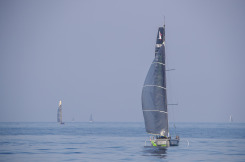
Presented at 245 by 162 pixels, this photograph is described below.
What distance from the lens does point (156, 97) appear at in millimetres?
72125

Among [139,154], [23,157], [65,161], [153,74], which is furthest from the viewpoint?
[153,74]

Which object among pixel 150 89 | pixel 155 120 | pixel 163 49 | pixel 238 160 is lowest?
pixel 238 160

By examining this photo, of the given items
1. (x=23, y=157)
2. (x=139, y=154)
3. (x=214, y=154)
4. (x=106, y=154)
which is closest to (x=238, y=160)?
(x=214, y=154)

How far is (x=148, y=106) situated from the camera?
72.9 metres

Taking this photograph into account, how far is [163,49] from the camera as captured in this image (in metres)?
74.1

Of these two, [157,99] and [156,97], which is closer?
[156,97]

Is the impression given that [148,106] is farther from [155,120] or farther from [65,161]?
[65,161]

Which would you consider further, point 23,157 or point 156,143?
point 156,143

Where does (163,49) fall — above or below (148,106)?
above

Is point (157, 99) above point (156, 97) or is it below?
below

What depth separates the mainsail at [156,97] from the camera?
7219 centimetres

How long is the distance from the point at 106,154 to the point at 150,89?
12905 mm

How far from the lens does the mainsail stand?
7219 cm

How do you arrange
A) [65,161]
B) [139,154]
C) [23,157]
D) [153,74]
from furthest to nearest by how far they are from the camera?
[153,74], [139,154], [23,157], [65,161]
